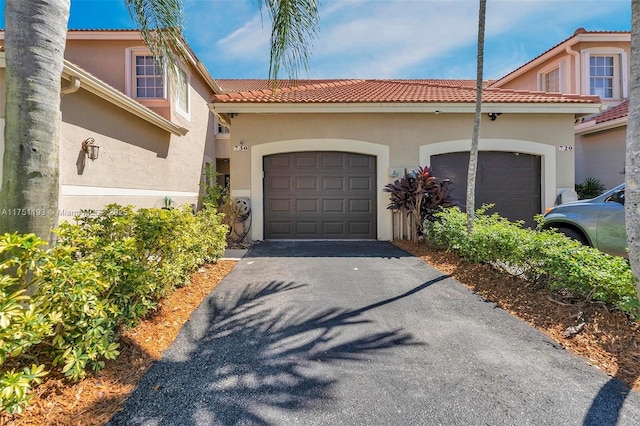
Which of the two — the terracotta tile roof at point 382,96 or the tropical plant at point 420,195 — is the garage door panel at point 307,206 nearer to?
the tropical plant at point 420,195

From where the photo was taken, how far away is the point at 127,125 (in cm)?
795

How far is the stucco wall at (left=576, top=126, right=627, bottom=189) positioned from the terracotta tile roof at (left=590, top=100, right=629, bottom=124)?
0.43 metres

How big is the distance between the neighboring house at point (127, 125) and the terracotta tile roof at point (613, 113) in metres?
13.2

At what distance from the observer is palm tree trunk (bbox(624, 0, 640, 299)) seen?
268cm

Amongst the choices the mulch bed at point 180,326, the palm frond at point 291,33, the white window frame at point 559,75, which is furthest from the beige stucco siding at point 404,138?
the white window frame at point 559,75

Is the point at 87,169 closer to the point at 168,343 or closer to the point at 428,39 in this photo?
the point at 168,343

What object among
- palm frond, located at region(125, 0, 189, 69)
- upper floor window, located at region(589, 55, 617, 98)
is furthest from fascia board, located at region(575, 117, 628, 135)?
palm frond, located at region(125, 0, 189, 69)

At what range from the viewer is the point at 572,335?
3.26 m

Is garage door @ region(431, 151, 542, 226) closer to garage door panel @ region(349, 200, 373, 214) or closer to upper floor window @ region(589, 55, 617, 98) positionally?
garage door panel @ region(349, 200, 373, 214)

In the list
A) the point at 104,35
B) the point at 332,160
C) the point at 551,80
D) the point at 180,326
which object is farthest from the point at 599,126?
the point at 104,35

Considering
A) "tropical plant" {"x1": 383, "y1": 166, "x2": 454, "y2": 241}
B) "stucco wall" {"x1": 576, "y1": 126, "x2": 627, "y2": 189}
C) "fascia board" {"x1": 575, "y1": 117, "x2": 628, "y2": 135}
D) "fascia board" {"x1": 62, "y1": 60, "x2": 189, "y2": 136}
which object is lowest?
"tropical plant" {"x1": 383, "y1": 166, "x2": 454, "y2": 241}

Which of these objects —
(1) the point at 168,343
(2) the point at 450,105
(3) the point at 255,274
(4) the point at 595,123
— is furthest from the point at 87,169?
(4) the point at 595,123

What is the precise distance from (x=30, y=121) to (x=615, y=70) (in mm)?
17600

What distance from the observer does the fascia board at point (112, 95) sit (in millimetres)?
5570
